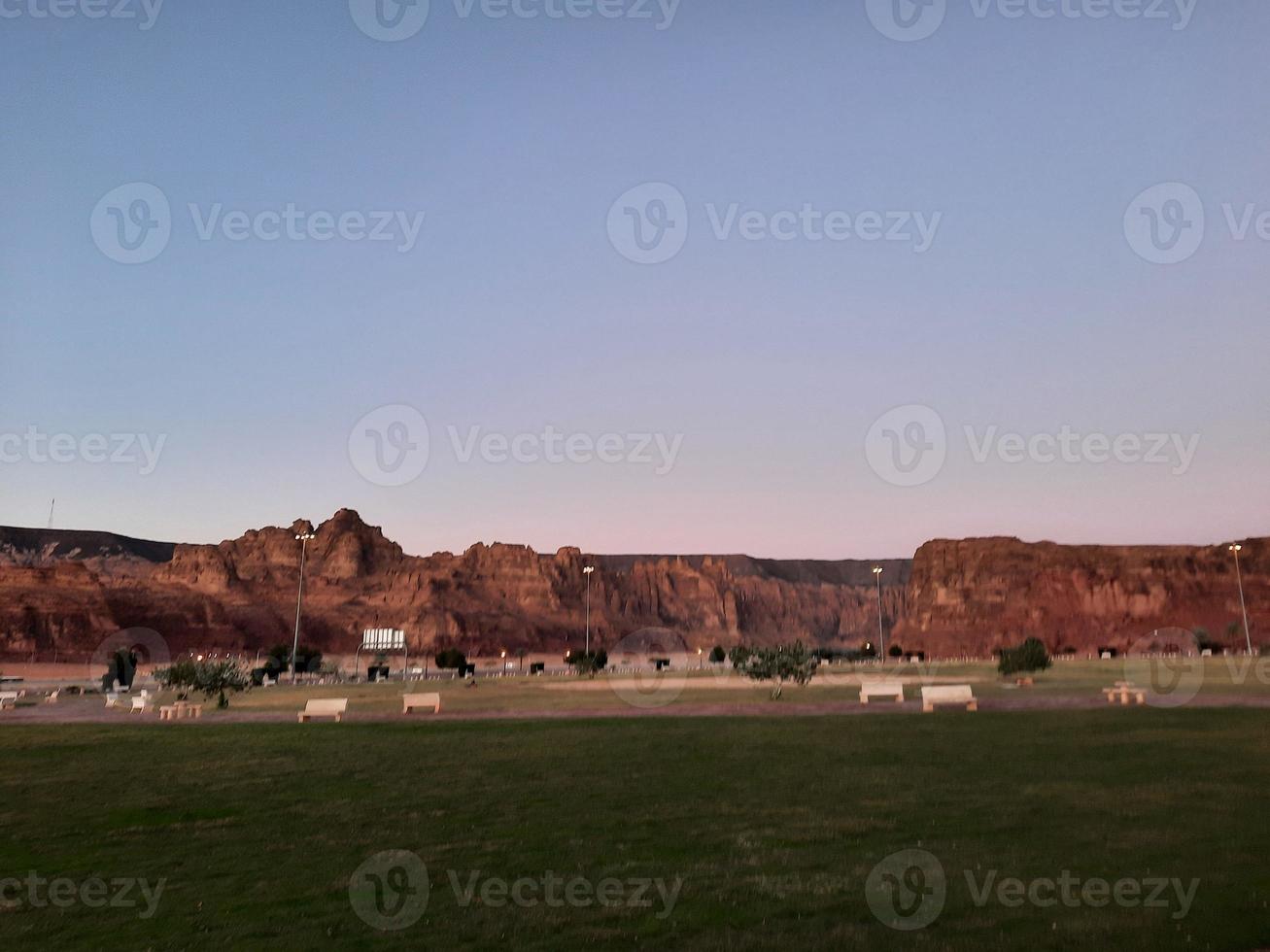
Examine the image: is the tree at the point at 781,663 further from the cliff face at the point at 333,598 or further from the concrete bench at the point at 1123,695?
the cliff face at the point at 333,598

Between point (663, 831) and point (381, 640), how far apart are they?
381 ft

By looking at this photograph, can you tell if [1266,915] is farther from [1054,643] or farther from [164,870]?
[1054,643]

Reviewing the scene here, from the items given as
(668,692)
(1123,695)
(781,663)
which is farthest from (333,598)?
(1123,695)

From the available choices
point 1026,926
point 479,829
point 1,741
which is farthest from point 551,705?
point 1026,926

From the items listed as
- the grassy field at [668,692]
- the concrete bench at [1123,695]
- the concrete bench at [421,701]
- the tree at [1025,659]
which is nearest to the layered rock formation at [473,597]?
the grassy field at [668,692]

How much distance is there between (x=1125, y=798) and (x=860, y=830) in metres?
4.33

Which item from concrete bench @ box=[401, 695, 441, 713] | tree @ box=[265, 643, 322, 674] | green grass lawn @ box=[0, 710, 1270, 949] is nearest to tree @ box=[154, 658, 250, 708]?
concrete bench @ box=[401, 695, 441, 713]

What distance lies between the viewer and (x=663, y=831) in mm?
11680

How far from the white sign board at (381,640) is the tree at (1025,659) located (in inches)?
3366

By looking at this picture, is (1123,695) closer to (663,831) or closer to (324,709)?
(663,831)

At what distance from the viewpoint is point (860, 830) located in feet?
37.5

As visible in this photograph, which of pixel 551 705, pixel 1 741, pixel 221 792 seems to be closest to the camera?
pixel 221 792

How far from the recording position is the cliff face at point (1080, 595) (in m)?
126

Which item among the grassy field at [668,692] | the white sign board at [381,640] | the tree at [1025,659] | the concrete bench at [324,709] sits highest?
the white sign board at [381,640]
